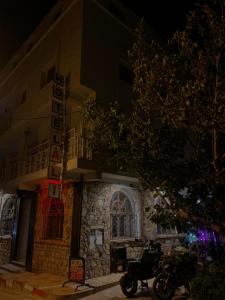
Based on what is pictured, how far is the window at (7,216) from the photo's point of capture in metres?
15.0

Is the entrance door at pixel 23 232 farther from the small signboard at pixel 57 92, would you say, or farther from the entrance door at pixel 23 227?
the small signboard at pixel 57 92

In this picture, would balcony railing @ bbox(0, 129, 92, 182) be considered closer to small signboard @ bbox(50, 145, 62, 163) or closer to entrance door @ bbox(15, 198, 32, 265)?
small signboard @ bbox(50, 145, 62, 163)

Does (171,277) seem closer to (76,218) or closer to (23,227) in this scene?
(76,218)

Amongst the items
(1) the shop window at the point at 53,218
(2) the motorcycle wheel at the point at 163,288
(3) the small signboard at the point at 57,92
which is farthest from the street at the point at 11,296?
(3) the small signboard at the point at 57,92

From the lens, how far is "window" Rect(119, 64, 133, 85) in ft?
43.5

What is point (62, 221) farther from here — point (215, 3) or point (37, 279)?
point (215, 3)

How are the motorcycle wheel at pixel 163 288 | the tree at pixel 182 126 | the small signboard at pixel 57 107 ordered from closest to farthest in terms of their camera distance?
1. the tree at pixel 182 126
2. the motorcycle wheel at pixel 163 288
3. the small signboard at pixel 57 107

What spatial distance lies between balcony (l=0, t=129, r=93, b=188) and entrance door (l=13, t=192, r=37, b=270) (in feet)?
3.42

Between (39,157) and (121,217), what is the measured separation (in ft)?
14.9

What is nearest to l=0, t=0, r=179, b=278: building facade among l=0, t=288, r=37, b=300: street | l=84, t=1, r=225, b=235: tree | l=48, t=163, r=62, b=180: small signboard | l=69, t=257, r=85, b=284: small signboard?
l=48, t=163, r=62, b=180: small signboard

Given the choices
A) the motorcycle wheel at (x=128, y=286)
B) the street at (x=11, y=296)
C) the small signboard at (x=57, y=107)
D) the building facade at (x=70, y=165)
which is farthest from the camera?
the small signboard at (x=57, y=107)

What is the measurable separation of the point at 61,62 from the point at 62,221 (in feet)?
22.4

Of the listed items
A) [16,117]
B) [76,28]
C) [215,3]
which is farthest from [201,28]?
[16,117]

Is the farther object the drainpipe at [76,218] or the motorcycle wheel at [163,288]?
the drainpipe at [76,218]
